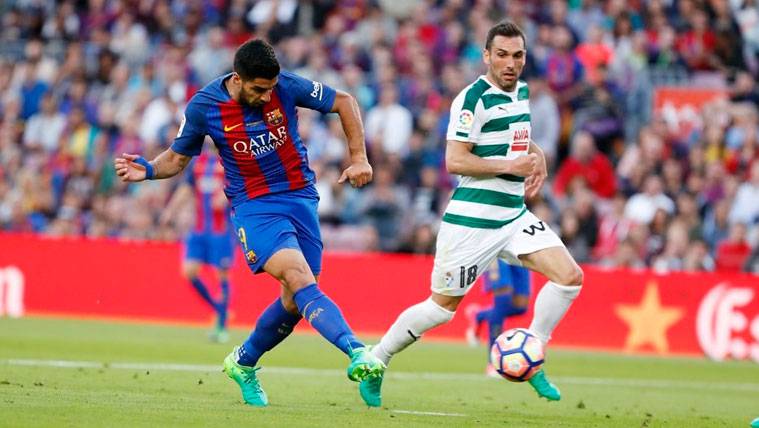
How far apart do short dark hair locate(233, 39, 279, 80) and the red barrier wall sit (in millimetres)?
11401

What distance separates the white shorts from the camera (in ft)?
35.3

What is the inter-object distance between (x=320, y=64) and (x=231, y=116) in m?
15.4

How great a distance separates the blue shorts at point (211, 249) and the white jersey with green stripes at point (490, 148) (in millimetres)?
8754

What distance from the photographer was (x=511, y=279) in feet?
48.7

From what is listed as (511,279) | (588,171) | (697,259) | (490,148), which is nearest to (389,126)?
(588,171)

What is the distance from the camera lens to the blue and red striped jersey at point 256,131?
10008 millimetres

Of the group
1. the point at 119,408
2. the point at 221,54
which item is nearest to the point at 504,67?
the point at 119,408

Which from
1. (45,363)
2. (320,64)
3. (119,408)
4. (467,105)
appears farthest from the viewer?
(320,64)

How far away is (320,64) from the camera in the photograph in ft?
82.8

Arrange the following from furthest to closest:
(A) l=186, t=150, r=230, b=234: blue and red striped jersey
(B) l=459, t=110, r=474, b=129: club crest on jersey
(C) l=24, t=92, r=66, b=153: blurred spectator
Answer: (C) l=24, t=92, r=66, b=153: blurred spectator, (A) l=186, t=150, r=230, b=234: blue and red striped jersey, (B) l=459, t=110, r=474, b=129: club crest on jersey

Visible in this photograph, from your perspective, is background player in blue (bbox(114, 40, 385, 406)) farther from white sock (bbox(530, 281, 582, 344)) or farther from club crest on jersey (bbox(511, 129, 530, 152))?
white sock (bbox(530, 281, 582, 344))

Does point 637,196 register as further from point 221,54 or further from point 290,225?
point 290,225

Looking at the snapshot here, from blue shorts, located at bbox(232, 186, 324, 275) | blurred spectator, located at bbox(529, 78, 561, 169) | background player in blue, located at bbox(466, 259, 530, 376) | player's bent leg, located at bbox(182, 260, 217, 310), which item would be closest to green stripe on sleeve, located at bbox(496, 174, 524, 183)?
blue shorts, located at bbox(232, 186, 324, 275)

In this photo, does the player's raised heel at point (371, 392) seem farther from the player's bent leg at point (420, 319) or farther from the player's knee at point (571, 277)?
the player's knee at point (571, 277)
